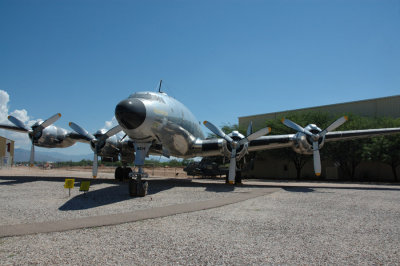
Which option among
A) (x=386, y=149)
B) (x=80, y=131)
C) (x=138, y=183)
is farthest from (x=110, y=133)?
(x=386, y=149)

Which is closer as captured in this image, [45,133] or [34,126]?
[34,126]

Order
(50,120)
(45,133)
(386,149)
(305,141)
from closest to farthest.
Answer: (305,141) < (50,120) < (45,133) < (386,149)

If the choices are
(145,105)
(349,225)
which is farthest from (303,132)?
(349,225)

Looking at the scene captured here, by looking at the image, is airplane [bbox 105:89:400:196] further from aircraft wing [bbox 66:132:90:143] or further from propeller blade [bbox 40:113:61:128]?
propeller blade [bbox 40:113:61:128]

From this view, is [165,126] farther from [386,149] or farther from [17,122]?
[386,149]

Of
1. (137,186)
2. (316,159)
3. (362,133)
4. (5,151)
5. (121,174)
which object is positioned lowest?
(137,186)

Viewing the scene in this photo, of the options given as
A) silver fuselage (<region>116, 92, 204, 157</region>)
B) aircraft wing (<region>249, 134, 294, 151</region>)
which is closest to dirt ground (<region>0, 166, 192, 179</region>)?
silver fuselage (<region>116, 92, 204, 157</region>)

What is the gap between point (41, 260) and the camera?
13.5 ft

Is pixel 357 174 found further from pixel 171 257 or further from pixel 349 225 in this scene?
pixel 171 257

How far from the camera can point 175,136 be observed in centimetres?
1502

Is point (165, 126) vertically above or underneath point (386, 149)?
above

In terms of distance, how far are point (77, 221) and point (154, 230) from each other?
2.10 m

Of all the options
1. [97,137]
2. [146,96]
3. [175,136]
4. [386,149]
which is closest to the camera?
[146,96]

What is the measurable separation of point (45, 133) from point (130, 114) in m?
11.6
